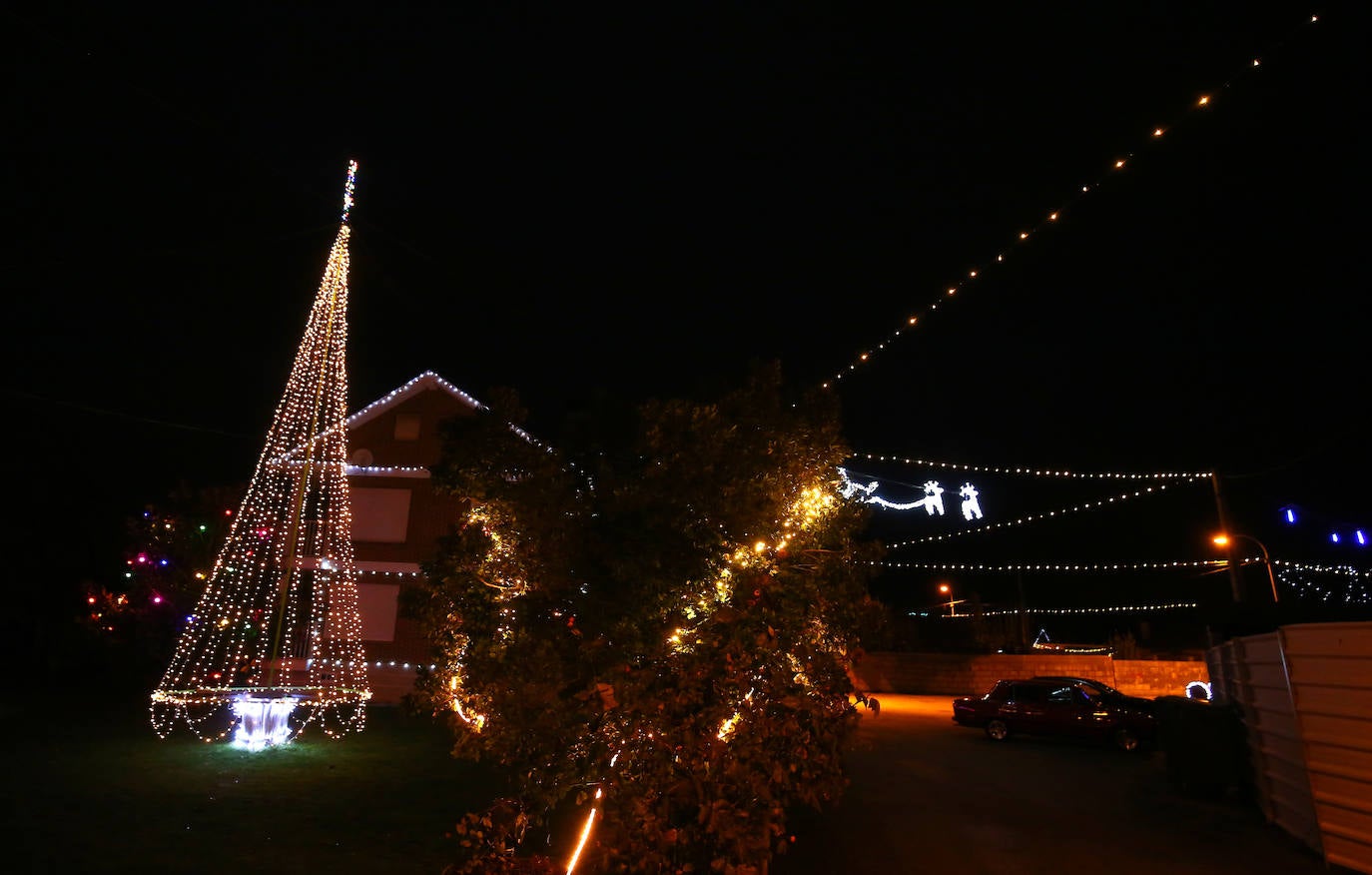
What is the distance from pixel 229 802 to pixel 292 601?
10.3 m

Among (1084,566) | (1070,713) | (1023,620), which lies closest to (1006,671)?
(1084,566)

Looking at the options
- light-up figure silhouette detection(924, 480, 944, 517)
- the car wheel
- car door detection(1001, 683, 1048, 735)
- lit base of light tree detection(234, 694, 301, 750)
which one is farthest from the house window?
the car wheel

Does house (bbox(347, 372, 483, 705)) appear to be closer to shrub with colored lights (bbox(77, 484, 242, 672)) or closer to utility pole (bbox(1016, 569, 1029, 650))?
shrub with colored lights (bbox(77, 484, 242, 672))

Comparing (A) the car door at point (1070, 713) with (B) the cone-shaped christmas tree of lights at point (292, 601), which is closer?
(B) the cone-shaped christmas tree of lights at point (292, 601)

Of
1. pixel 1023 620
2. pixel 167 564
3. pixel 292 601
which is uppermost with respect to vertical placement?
pixel 167 564

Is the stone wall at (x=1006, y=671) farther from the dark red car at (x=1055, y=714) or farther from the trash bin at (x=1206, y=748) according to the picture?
the trash bin at (x=1206, y=748)

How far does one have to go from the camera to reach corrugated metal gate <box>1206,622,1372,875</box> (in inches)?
262

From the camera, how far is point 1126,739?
15008 mm

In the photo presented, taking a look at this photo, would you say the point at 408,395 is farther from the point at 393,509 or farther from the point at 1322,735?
the point at 1322,735

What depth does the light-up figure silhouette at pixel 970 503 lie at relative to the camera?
1841 centimetres

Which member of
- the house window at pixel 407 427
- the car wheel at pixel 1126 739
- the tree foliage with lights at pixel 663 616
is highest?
the house window at pixel 407 427

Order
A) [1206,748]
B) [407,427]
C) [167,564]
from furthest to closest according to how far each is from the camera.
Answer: [407,427] → [167,564] → [1206,748]

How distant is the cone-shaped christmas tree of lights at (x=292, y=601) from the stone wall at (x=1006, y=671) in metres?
14.0

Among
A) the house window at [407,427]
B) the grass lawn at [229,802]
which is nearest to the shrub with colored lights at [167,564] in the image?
the house window at [407,427]
